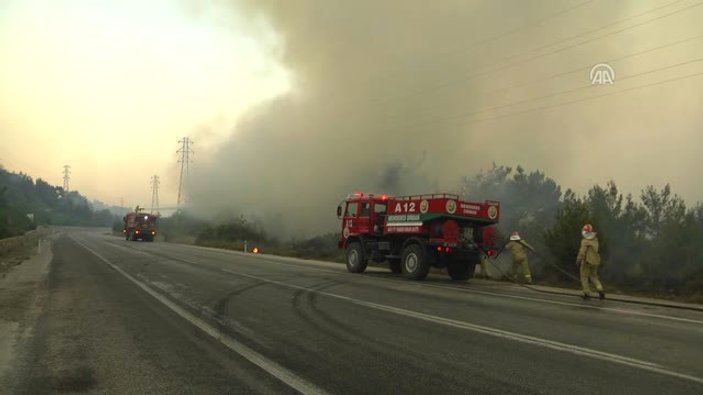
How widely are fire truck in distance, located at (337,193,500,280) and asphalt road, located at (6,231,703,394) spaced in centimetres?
504

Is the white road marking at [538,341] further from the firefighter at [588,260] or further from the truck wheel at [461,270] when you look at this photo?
the truck wheel at [461,270]

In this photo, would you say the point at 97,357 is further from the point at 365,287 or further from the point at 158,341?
the point at 365,287

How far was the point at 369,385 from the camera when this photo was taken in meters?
5.18

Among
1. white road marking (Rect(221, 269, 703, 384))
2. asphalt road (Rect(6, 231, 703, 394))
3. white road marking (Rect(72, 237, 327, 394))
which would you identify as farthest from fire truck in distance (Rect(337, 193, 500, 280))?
white road marking (Rect(72, 237, 327, 394))

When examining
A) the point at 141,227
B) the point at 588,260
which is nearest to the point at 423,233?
the point at 588,260

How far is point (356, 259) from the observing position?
2053 centimetres

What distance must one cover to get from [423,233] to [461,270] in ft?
6.34

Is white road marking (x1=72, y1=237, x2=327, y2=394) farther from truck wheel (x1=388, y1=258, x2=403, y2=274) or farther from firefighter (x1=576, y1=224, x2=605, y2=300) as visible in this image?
truck wheel (x1=388, y1=258, x2=403, y2=274)

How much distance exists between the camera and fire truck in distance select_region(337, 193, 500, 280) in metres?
17.4

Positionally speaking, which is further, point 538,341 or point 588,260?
point 588,260

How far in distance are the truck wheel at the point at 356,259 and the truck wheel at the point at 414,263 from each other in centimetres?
223

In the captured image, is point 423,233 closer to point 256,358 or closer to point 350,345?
point 350,345

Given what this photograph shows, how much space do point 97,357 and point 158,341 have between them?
3.03ft

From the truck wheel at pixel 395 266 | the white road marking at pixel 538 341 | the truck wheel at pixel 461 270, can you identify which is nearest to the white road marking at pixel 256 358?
the white road marking at pixel 538 341
